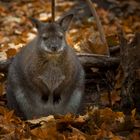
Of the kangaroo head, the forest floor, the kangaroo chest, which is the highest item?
the kangaroo head

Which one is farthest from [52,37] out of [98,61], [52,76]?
[98,61]

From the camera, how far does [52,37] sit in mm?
7484

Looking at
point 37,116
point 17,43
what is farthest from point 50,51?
point 17,43

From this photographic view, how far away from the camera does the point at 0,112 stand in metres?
7.39

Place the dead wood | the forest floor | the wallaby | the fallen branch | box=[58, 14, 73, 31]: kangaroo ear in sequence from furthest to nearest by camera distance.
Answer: the fallen branch → the dead wood → box=[58, 14, 73, 31]: kangaroo ear → the wallaby → the forest floor

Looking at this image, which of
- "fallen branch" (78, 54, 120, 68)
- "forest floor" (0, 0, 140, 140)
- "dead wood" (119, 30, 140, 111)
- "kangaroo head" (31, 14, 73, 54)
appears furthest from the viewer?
"fallen branch" (78, 54, 120, 68)

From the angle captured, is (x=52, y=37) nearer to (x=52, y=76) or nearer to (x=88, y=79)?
(x=52, y=76)

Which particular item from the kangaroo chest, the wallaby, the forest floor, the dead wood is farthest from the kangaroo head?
the dead wood

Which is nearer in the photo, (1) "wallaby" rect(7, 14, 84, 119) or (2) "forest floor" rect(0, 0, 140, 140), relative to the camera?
(2) "forest floor" rect(0, 0, 140, 140)

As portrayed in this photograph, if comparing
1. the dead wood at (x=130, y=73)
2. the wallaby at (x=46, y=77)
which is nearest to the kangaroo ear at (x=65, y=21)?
the wallaby at (x=46, y=77)

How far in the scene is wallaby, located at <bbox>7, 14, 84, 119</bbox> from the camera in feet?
24.7

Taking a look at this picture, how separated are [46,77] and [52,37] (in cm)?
50

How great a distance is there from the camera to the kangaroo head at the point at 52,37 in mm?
7414

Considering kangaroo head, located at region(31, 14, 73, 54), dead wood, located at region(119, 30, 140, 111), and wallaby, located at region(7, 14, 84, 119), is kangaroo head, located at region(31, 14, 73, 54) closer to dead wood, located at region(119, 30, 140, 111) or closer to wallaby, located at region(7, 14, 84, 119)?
wallaby, located at region(7, 14, 84, 119)
